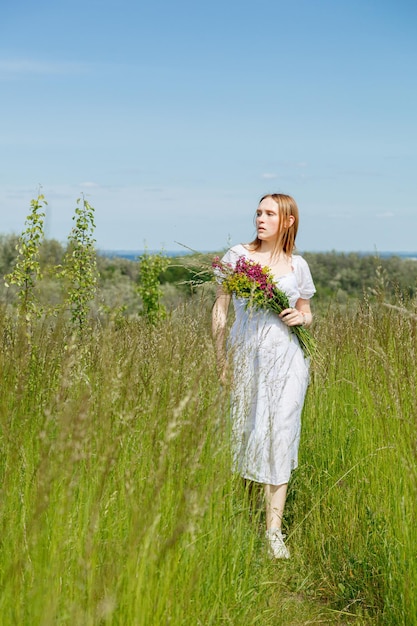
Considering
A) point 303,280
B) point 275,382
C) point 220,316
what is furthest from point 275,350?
point 303,280

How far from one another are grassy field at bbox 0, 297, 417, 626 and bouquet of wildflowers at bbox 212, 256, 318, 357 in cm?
35

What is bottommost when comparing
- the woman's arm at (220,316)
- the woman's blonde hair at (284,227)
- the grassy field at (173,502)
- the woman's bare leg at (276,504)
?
the woman's bare leg at (276,504)

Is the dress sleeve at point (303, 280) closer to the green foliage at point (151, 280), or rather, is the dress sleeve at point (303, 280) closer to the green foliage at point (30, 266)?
the green foliage at point (30, 266)

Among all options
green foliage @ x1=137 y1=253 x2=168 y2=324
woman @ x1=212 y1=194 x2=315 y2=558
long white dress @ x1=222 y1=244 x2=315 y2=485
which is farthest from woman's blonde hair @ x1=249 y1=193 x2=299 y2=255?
green foliage @ x1=137 y1=253 x2=168 y2=324

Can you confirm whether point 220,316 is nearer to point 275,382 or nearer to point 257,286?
point 257,286

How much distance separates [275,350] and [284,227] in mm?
792

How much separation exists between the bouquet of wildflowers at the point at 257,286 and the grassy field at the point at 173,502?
347mm

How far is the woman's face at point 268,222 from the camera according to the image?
15.2 ft

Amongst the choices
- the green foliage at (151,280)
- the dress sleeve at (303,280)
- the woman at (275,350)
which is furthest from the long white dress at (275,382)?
the green foliage at (151,280)

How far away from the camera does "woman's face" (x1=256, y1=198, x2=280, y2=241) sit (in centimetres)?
462

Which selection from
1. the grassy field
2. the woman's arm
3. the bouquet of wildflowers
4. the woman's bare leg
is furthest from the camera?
the bouquet of wildflowers

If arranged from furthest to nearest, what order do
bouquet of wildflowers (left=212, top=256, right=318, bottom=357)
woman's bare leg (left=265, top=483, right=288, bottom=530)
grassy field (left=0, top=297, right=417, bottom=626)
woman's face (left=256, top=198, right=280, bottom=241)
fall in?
woman's face (left=256, top=198, right=280, bottom=241) < bouquet of wildflowers (left=212, top=256, right=318, bottom=357) < woman's bare leg (left=265, top=483, right=288, bottom=530) < grassy field (left=0, top=297, right=417, bottom=626)

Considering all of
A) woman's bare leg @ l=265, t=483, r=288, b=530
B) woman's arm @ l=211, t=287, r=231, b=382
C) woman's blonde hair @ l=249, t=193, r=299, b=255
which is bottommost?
woman's bare leg @ l=265, t=483, r=288, b=530

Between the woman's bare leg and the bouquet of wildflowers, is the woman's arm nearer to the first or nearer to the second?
the bouquet of wildflowers
